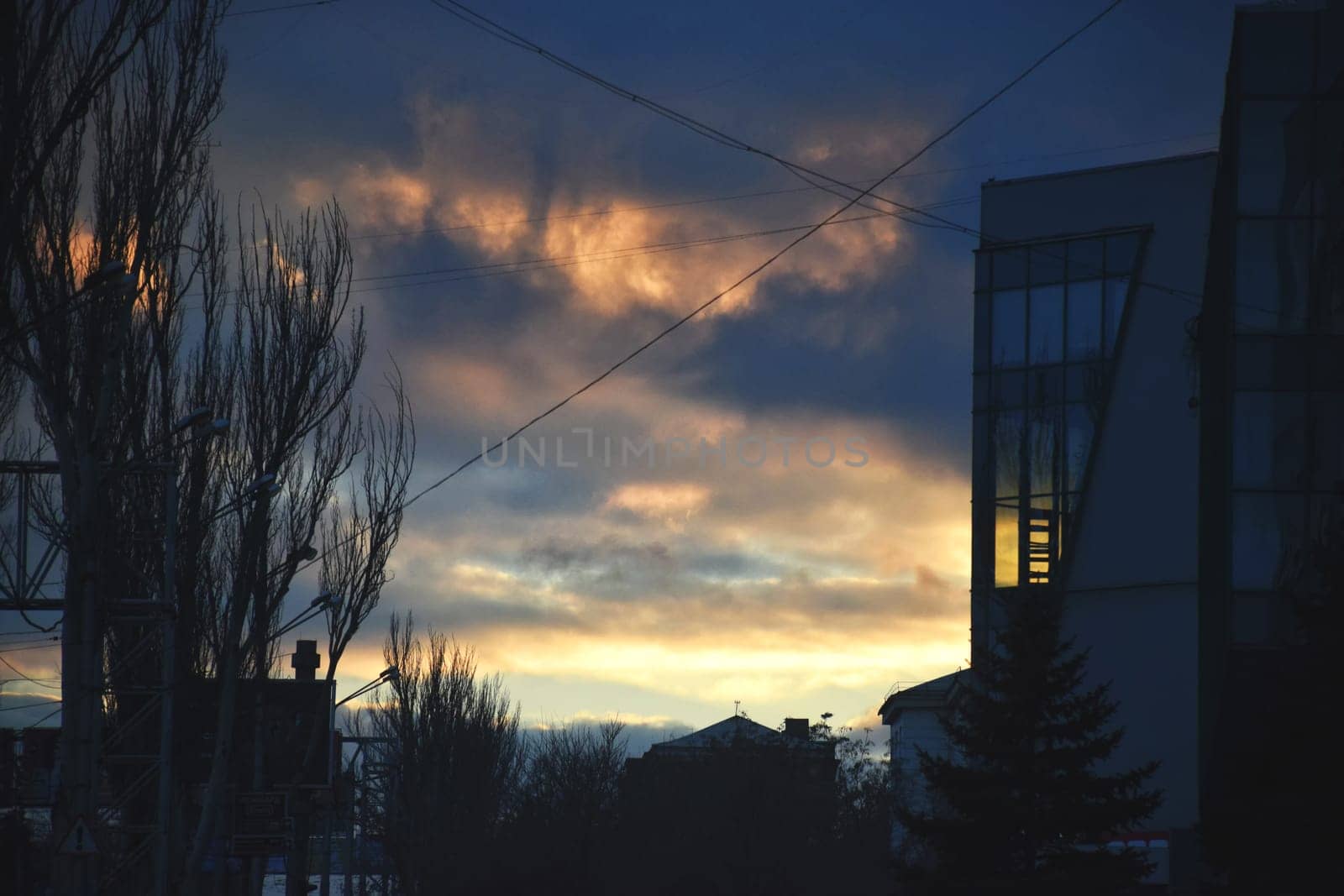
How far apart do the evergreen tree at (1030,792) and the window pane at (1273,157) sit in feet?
26.8

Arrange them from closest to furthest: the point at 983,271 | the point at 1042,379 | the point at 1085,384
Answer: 1. the point at 1085,384
2. the point at 1042,379
3. the point at 983,271

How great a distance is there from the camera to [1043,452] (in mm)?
50250

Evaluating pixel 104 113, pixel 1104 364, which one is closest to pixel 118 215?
pixel 104 113

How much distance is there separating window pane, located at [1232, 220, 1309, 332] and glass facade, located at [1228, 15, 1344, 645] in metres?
0.02

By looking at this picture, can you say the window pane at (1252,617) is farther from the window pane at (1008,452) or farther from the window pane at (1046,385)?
the window pane at (1008,452)

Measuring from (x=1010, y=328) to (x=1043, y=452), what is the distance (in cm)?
398

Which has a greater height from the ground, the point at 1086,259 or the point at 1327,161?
the point at 1086,259

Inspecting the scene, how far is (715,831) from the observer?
189ft

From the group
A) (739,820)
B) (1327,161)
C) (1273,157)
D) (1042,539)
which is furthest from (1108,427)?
(1327,161)

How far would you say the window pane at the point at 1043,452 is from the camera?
50125 millimetres

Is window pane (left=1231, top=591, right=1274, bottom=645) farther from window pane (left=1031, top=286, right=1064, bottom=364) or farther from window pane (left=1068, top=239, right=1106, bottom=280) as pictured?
window pane (left=1068, top=239, right=1106, bottom=280)

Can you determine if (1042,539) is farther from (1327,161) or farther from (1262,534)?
(1327,161)

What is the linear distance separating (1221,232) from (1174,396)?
16787mm

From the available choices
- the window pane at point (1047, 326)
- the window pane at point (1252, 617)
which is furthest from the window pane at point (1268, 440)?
the window pane at point (1047, 326)
